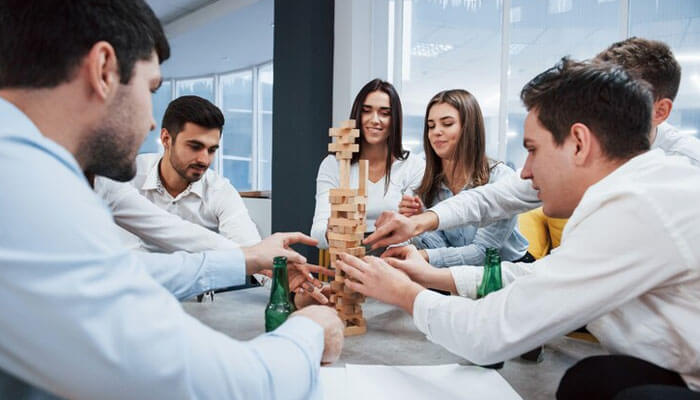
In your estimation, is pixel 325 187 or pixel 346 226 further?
pixel 325 187

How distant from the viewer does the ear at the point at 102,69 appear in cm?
78

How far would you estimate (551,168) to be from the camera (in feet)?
4.41

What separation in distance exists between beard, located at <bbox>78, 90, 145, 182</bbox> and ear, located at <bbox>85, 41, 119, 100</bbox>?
25mm

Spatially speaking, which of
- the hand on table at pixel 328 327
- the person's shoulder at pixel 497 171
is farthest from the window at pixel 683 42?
the hand on table at pixel 328 327

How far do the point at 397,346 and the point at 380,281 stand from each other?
0.60 ft

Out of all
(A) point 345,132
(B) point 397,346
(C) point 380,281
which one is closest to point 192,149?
(A) point 345,132

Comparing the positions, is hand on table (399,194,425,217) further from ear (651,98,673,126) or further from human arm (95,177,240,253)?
ear (651,98,673,126)

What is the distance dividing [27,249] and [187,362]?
9.0 inches

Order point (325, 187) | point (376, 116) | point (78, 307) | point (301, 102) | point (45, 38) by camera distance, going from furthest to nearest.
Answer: point (301, 102) → point (376, 116) → point (325, 187) → point (45, 38) → point (78, 307)

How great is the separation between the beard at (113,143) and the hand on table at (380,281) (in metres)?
0.77

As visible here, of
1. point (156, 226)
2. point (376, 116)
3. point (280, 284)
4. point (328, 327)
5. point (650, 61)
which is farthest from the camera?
point (376, 116)

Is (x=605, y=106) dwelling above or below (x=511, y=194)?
above

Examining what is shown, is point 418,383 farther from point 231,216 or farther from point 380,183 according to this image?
point 380,183

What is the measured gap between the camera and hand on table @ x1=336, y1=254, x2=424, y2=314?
1.41 meters
